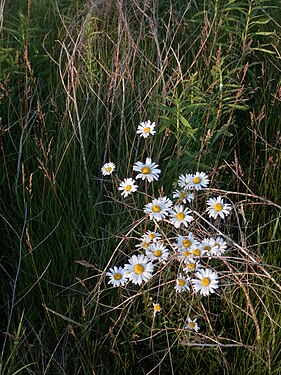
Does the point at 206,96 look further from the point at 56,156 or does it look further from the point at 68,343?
the point at 68,343

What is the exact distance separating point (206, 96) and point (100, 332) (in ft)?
2.97

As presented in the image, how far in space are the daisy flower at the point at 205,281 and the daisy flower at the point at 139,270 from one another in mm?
114

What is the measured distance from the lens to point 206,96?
2.23 meters

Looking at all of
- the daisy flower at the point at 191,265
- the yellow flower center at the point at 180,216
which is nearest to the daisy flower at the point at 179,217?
the yellow flower center at the point at 180,216

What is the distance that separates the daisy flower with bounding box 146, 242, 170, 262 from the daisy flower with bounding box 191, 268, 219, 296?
93 millimetres

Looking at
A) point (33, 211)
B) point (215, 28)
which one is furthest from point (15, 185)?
point (215, 28)

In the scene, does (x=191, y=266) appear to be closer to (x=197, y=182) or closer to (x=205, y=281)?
(x=205, y=281)

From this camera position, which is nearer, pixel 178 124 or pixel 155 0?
pixel 178 124

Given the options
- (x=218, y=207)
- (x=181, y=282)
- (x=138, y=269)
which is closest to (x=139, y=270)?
(x=138, y=269)

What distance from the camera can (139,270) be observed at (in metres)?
1.61

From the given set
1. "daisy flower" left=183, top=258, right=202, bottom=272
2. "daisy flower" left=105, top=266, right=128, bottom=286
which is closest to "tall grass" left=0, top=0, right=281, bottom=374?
"daisy flower" left=105, top=266, right=128, bottom=286

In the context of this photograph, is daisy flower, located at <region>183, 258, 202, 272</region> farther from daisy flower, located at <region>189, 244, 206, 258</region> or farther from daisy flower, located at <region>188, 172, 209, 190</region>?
daisy flower, located at <region>188, 172, 209, 190</region>

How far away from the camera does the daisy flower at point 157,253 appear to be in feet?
5.31

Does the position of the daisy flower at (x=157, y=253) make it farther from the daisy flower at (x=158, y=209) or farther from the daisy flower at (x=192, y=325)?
the daisy flower at (x=192, y=325)
